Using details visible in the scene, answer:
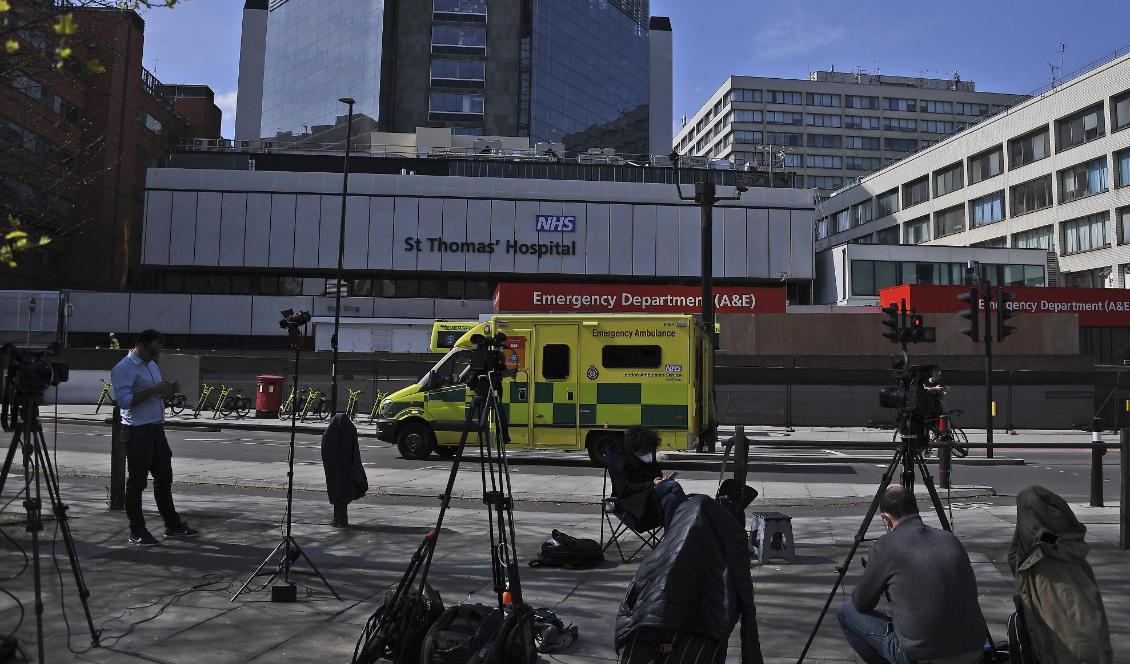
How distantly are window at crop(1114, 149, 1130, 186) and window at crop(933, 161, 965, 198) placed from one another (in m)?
13.8

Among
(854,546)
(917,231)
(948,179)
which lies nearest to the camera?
(854,546)

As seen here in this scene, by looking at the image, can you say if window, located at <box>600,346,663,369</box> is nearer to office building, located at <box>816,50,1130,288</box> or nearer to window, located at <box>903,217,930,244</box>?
office building, located at <box>816,50,1130,288</box>

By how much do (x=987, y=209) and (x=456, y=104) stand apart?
47.6m

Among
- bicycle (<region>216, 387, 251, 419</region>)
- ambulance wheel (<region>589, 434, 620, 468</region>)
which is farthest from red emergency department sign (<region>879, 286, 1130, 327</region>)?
bicycle (<region>216, 387, 251, 419</region>)

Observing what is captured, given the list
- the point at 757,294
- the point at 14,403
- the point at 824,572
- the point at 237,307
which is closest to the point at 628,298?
the point at 757,294

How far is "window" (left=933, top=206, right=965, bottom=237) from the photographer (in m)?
63.9

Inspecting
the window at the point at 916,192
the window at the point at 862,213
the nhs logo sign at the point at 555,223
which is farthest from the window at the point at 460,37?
the window at the point at 916,192

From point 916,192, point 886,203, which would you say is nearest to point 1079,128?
point 916,192

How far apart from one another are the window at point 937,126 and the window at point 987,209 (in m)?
43.2

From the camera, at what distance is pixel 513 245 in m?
49.0

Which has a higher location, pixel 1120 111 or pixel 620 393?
pixel 1120 111

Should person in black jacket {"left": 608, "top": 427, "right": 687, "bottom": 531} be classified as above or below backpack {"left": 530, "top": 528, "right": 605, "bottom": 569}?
above

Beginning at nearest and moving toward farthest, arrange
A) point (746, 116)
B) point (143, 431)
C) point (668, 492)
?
point (668, 492), point (143, 431), point (746, 116)

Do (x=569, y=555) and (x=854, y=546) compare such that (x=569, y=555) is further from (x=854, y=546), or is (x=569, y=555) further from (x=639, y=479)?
(x=854, y=546)
